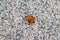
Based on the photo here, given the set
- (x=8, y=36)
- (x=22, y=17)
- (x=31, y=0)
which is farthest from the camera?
(x=31, y=0)

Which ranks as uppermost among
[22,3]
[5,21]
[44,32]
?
[22,3]

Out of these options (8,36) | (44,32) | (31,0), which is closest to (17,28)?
(8,36)

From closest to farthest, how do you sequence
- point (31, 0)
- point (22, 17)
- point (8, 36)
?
point (8, 36), point (22, 17), point (31, 0)

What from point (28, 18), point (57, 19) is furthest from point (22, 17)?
point (57, 19)

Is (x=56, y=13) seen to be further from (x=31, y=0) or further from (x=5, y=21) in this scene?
(x=5, y=21)

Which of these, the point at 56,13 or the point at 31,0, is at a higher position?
the point at 31,0

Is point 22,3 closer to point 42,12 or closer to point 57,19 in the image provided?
point 42,12

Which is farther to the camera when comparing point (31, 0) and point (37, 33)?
point (31, 0)
